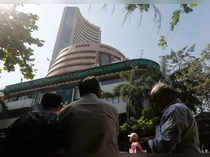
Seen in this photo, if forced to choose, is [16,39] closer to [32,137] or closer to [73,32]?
[32,137]

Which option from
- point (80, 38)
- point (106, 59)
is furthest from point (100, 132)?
point (80, 38)

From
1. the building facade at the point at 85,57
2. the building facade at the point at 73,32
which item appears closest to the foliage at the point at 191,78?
the building facade at the point at 85,57

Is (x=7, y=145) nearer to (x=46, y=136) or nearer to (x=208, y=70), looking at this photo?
(x=46, y=136)

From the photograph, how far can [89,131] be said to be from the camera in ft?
4.18

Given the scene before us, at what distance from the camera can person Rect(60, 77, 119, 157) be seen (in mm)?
1215

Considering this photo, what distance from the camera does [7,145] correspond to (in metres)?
1.42

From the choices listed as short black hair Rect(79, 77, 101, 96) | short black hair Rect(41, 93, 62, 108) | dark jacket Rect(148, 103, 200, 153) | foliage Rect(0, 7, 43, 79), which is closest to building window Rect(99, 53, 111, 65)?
foliage Rect(0, 7, 43, 79)

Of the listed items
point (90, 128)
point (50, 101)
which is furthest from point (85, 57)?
point (90, 128)

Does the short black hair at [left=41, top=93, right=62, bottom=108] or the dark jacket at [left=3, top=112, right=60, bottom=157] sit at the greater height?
the short black hair at [left=41, top=93, right=62, bottom=108]

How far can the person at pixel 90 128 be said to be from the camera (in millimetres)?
→ 1215

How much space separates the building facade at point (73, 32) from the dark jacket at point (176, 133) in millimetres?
79588

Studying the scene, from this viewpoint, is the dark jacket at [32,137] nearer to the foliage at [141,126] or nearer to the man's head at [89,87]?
the man's head at [89,87]

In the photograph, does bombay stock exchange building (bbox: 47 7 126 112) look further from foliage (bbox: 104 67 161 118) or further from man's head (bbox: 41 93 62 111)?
man's head (bbox: 41 93 62 111)

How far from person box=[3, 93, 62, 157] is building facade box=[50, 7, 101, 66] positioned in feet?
260
